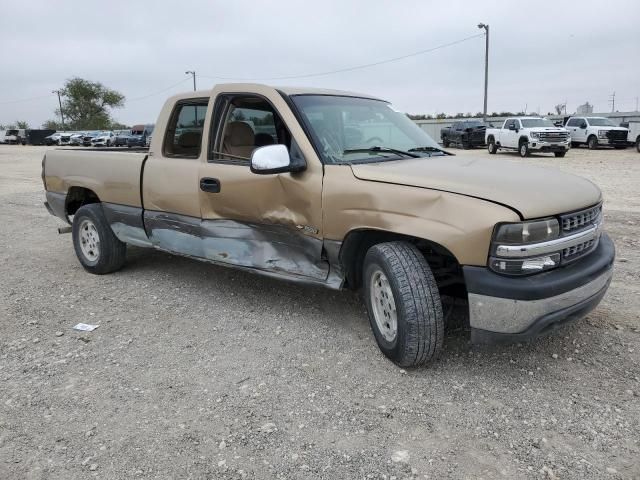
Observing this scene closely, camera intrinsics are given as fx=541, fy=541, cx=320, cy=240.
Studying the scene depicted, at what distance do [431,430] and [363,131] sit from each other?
224 cm

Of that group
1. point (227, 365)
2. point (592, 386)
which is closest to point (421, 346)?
point (592, 386)

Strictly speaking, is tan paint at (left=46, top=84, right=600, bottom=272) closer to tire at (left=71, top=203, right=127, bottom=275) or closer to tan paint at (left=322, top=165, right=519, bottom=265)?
tan paint at (left=322, top=165, right=519, bottom=265)

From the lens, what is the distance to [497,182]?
3.15 metres

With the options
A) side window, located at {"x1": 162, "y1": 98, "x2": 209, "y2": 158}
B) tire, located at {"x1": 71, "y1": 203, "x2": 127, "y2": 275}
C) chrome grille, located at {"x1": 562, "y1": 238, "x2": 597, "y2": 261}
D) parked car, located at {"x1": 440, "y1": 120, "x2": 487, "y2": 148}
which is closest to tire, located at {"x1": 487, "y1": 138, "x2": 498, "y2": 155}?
parked car, located at {"x1": 440, "y1": 120, "x2": 487, "y2": 148}

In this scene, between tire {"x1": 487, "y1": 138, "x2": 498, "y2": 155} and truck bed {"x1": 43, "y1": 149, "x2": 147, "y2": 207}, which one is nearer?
truck bed {"x1": 43, "y1": 149, "x2": 147, "y2": 207}

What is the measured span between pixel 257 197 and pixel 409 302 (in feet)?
4.82

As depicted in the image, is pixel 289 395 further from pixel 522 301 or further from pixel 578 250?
pixel 578 250

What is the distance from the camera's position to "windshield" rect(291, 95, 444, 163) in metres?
3.84

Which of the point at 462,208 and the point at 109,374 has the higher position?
the point at 462,208

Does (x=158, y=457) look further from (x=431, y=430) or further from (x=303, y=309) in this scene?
(x=303, y=309)

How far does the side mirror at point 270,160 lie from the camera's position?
11.7ft

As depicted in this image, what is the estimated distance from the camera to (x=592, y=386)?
3.19 metres

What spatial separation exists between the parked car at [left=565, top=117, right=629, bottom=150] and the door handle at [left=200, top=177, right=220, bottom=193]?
27.0 meters

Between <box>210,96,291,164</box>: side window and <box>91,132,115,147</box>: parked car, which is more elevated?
<box>91,132,115,147</box>: parked car
